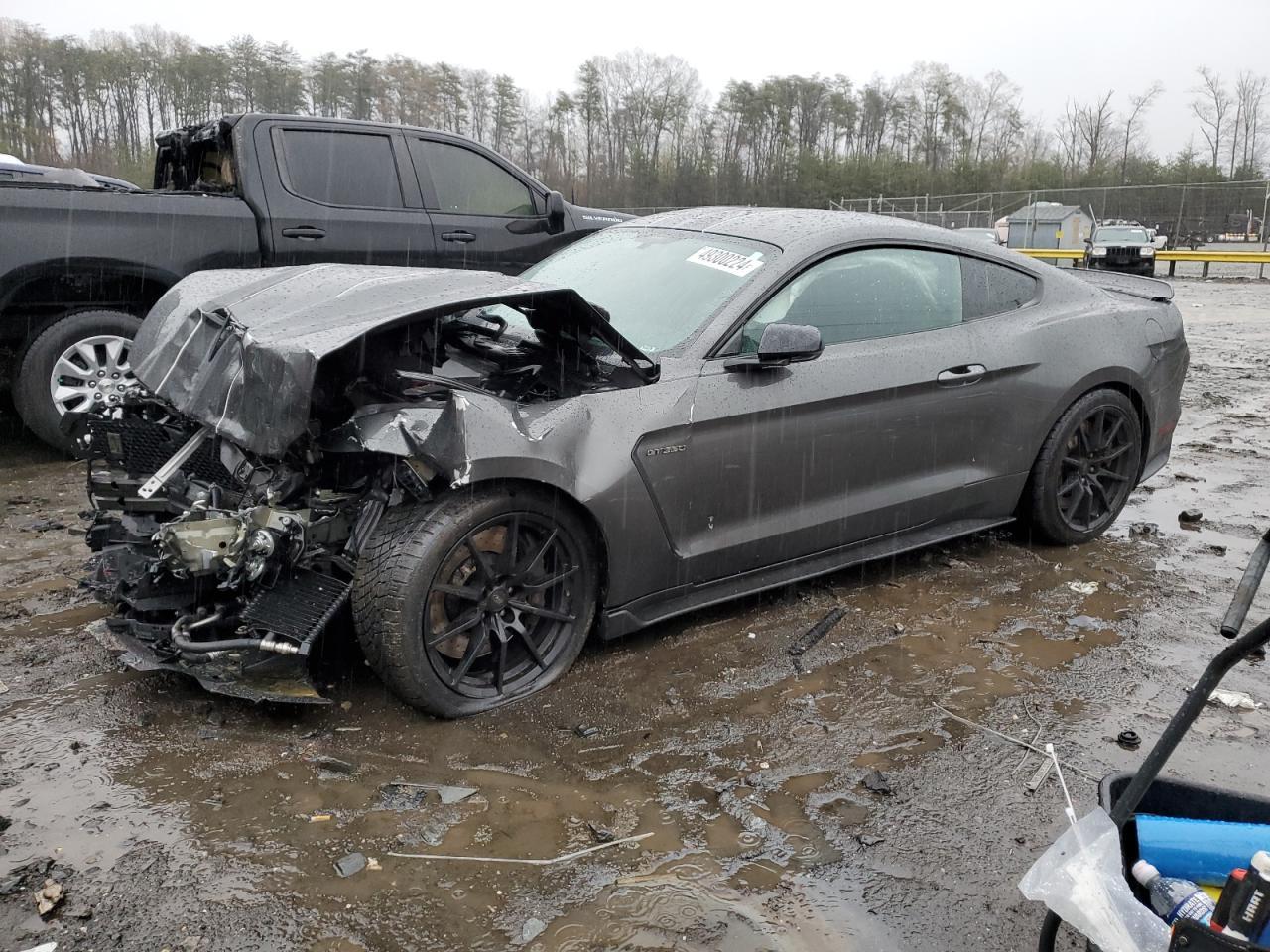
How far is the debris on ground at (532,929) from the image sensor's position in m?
2.23

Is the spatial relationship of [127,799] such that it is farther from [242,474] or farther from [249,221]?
[249,221]

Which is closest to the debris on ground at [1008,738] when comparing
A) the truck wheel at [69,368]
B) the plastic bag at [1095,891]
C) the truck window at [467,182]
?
the plastic bag at [1095,891]

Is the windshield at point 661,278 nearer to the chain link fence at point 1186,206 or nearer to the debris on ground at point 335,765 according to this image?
the debris on ground at point 335,765

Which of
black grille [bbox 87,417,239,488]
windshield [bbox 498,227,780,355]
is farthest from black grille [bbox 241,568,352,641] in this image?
windshield [bbox 498,227,780,355]

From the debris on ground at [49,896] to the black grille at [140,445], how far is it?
1.41 metres

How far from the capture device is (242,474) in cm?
321

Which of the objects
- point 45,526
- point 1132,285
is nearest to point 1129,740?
point 1132,285

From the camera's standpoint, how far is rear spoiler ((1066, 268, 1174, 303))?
5191 millimetres

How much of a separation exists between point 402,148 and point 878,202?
132ft

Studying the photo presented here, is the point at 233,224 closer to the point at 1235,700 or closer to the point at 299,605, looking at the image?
the point at 299,605

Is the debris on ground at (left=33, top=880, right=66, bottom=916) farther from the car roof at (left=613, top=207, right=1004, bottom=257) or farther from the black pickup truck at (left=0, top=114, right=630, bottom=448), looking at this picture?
the black pickup truck at (left=0, top=114, right=630, bottom=448)

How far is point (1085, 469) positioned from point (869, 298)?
158 centimetres

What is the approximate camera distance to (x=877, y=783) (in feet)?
9.53

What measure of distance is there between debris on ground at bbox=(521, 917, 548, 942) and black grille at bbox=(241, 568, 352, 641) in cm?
109
